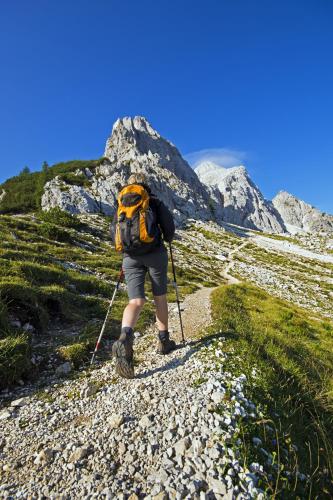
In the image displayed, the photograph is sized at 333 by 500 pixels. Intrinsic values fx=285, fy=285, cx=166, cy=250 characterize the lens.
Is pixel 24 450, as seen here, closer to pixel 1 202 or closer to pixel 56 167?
pixel 1 202

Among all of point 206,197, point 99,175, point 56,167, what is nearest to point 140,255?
point 99,175

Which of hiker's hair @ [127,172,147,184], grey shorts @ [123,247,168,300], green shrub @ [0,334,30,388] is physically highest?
hiker's hair @ [127,172,147,184]

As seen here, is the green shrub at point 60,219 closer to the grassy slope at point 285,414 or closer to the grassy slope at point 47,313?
the grassy slope at point 47,313

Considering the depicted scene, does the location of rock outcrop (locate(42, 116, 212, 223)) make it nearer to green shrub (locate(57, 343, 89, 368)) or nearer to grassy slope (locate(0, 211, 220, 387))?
grassy slope (locate(0, 211, 220, 387))

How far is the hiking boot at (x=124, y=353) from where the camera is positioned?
20.1 ft

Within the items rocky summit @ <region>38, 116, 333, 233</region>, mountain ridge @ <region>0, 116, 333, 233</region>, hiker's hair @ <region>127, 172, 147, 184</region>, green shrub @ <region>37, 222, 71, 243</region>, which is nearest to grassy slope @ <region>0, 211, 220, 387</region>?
hiker's hair @ <region>127, 172, 147, 184</region>

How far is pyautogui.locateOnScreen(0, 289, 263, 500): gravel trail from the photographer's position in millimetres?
3688

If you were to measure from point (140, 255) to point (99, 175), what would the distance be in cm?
12860

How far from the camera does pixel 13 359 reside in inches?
253

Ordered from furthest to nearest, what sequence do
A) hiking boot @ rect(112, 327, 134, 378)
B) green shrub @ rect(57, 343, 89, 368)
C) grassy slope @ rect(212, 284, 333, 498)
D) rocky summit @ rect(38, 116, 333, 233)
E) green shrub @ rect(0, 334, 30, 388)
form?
rocky summit @ rect(38, 116, 333, 233) < green shrub @ rect(57, 343, 89, 368) < green shrub @ rect(0, 334, 30, 388) < hiking boot @ rect(112, 327, 134, 378) < grassy slope @ rect(212, 284, 333, 498)

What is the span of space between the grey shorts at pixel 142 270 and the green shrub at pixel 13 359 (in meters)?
2.86

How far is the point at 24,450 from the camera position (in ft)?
14.6

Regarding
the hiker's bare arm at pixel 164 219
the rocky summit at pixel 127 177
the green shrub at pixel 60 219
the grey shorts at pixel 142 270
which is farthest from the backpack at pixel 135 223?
the rocky summit at pixel 127 177

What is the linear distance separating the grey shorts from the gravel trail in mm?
1960
